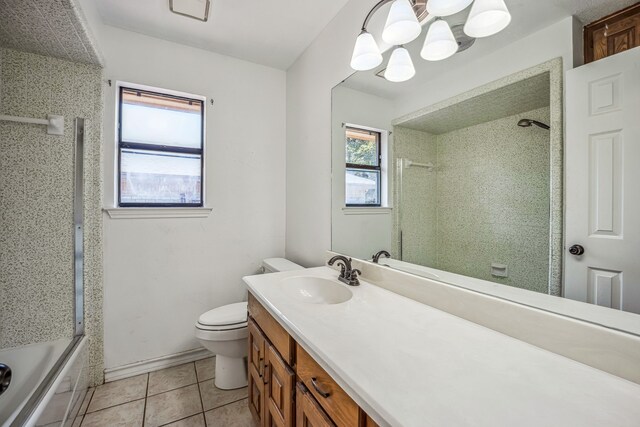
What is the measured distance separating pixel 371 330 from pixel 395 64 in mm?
1259

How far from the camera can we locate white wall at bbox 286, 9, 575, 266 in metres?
1.02

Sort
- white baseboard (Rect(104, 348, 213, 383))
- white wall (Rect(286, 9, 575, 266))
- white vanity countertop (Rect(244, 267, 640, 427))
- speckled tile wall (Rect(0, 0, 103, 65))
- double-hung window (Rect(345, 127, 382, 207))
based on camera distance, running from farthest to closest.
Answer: white baseboard (Rect(104, 348, 213, 383)), double-hung window (Rect(345, 127, 382, 207)), speckled tile wall (Rect(0, 0, 103, 65)), white wall (Rect(286, 9, 575, 266)), white vanity countertop (Rect(244, 267, 640, 427))

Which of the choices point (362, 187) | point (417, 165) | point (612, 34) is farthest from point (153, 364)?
point (612, 34)

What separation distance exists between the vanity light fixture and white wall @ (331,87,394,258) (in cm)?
18

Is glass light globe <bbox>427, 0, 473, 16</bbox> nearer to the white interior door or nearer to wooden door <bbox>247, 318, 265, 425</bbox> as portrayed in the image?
the white interior door

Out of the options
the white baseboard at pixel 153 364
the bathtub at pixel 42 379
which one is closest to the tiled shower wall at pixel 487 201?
the bathtub at pixel 42 379

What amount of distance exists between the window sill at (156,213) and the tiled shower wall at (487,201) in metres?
1.69

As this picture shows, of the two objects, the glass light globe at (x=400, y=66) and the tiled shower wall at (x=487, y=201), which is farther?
the glass light globe at (x=400, y=66)

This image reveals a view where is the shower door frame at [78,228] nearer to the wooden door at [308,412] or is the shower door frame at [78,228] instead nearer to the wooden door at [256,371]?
the wooden door at [256,371]

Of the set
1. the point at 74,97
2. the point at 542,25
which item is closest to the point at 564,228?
the point at 542,25

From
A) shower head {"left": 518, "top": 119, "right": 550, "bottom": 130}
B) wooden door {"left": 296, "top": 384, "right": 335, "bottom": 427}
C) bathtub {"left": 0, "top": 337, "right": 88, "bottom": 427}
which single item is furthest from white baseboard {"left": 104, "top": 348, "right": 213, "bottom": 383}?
shower head {"left": 518, "top": 119, "right": 550, "bottom": 130}

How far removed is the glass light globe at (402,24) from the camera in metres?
1.20

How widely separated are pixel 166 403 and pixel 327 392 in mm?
1545

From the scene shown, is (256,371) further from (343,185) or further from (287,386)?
(343,185)
